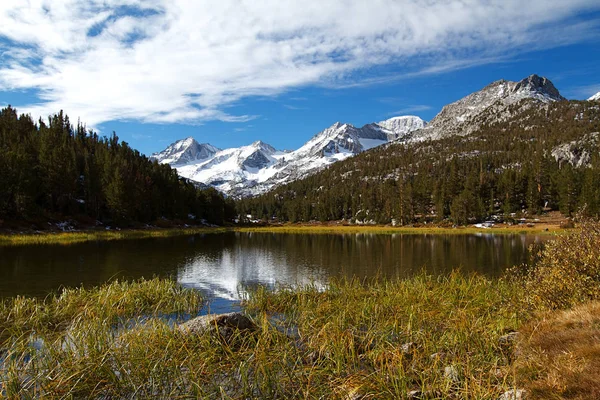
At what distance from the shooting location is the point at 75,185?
94812 mm

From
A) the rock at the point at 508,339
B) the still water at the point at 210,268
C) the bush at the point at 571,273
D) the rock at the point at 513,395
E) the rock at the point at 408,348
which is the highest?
the bush at the point at 571,273

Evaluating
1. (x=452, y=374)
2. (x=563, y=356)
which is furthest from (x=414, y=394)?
(x=563, y=356)

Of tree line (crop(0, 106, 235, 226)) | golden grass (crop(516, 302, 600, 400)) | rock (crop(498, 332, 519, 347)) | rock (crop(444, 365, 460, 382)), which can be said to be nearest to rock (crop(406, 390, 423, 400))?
rock (crop(444, 365, 460, 382))

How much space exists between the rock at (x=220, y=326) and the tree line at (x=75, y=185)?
3222 inches

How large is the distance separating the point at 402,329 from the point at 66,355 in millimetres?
9385

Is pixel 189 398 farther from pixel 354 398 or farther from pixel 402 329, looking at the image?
pixel 402 329

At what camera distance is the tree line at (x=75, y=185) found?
77.6 metres

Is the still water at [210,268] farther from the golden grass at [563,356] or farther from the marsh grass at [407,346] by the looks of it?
the golden grass at [563,356]

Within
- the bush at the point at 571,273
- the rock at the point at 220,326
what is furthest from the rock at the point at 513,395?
the rock at the point at 220,326

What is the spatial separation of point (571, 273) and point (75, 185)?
351 feet

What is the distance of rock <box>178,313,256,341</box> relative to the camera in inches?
421

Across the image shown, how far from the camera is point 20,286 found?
966 inches

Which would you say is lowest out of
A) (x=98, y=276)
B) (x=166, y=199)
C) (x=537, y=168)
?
(x=98, y=276)

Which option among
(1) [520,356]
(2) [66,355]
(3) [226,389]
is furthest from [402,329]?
(2) [66,355]
